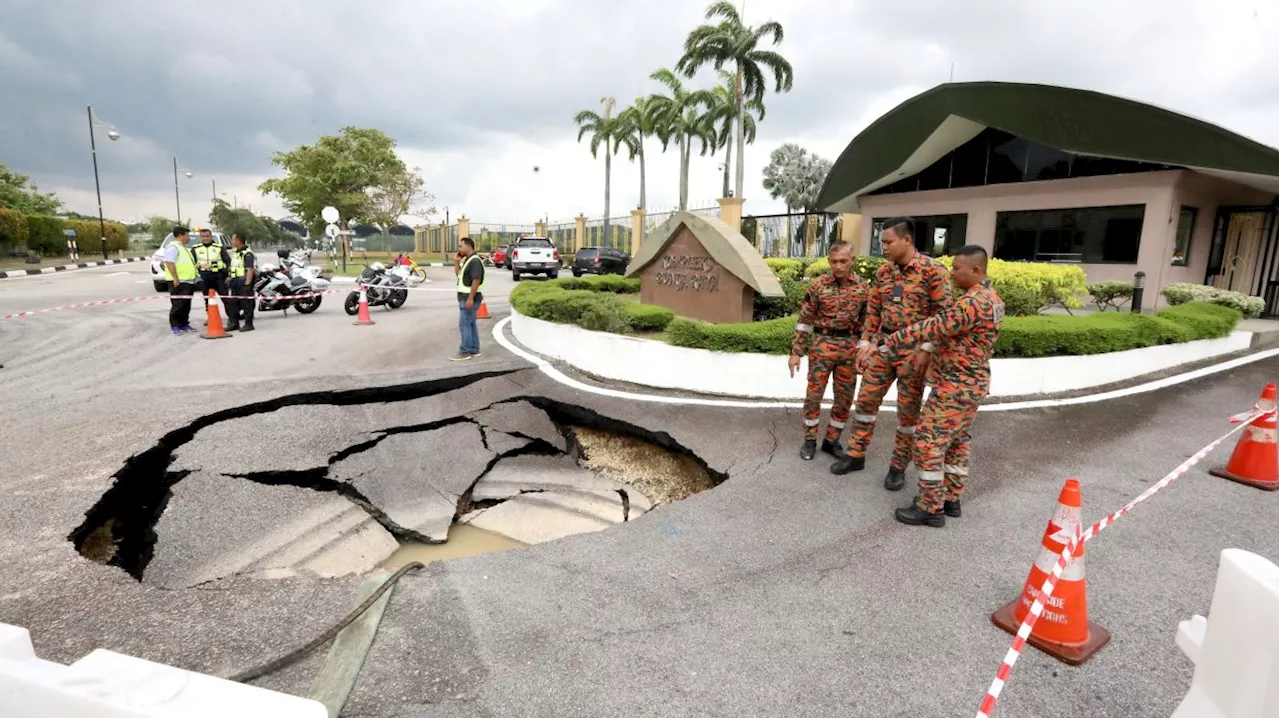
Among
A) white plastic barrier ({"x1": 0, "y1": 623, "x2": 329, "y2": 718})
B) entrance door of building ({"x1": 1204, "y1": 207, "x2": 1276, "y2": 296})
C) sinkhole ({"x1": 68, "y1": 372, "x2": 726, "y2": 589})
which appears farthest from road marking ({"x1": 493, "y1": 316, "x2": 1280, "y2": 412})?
entrance door of building ({"x1": 1204, "y1": 207, "x2": 1276, "y2": 296})

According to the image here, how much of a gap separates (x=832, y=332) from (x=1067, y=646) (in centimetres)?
263

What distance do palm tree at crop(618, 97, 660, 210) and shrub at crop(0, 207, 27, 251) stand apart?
3060cm

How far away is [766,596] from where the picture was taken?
3.08m

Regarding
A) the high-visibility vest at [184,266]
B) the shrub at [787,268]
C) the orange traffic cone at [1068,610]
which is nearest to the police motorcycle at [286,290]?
the high-visibility vest at [184,266]

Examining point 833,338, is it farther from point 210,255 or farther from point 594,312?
point 210,255

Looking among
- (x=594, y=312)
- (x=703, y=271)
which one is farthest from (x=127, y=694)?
(x=703, y=271)

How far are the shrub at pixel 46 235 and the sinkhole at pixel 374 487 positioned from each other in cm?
3870

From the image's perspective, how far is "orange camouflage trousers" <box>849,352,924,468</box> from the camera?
4223mm

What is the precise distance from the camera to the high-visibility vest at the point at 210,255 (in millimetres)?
10047

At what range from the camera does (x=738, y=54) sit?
87.0 ft

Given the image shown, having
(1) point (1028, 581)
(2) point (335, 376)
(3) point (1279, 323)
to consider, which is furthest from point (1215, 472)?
(3) point (1279, 323)

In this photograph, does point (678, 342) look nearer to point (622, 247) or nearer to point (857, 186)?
point (857, 186)

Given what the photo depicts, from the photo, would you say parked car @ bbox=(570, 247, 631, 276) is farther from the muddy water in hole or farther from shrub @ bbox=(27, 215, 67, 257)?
shrub @ bbox=(27, 215, 67, 257)

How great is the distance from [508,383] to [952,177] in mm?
14011
